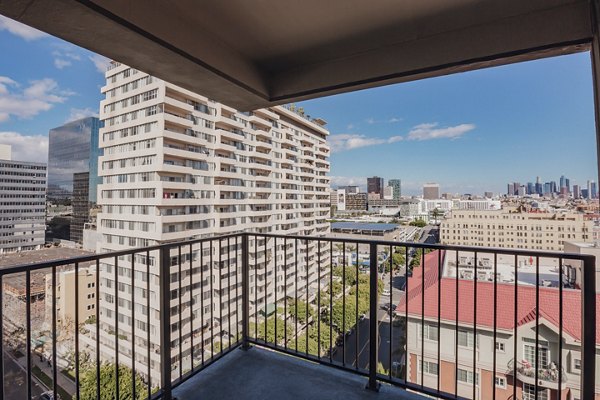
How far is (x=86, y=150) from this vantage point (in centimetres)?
522

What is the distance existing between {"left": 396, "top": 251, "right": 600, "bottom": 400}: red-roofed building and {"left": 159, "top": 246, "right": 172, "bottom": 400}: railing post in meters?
1.59

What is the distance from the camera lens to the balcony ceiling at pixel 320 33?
1503 millimetres

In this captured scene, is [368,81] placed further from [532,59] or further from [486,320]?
[486,320]

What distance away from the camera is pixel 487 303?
3.71m

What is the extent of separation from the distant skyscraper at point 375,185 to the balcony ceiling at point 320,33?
397 inches

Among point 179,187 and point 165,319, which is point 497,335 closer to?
point 165,319

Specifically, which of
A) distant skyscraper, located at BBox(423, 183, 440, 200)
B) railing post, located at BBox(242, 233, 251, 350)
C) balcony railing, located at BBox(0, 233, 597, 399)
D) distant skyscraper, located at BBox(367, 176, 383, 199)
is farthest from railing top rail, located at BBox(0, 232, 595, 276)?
distant skyscraper, located at BBox(367, 176, 383, 199)

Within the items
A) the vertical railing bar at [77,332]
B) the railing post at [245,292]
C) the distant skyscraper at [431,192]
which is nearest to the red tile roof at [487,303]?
the railing post at [245,292]

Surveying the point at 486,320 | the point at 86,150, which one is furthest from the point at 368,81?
the point at 86,150

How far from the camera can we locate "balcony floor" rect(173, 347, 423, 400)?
1818mm

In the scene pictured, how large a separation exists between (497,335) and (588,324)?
1.34 meters

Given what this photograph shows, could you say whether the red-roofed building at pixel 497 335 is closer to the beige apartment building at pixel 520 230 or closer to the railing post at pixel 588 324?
the railing post at pixel 588 324

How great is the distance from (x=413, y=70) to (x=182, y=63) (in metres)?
1.59

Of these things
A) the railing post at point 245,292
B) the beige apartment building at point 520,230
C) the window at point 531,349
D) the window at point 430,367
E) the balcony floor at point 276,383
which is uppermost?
the beige apartment building at point 520,230
